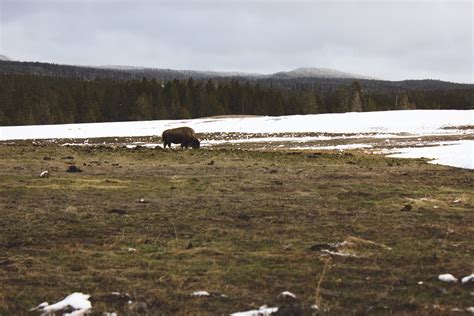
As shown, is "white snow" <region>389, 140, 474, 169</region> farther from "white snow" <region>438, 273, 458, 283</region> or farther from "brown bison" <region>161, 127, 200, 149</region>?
"white snow" <region>438, 273, 458, 283</region>

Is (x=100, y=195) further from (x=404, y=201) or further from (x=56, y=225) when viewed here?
(x=404, y=201)

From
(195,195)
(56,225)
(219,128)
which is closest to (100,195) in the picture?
(195,195)

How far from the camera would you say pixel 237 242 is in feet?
29.6

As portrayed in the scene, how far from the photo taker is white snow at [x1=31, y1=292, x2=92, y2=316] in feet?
19.6

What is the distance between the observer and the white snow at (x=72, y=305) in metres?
5.97

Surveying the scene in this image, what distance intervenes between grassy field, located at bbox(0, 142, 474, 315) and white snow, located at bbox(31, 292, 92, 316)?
13 centimetres

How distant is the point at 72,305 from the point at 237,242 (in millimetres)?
3454

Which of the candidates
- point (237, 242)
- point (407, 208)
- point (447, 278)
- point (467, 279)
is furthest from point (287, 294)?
point (407, 208)

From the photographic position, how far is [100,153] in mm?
28781

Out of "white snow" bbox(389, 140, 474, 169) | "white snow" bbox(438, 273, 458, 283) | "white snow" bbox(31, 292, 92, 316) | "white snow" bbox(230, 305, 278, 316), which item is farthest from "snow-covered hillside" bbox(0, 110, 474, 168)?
"white snow" bbox(31, 292, 92, 316)

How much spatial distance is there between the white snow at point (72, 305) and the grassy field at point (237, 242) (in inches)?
5.1

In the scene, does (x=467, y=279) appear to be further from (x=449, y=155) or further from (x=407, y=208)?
(x=449, y=155)

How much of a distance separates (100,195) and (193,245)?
595cm

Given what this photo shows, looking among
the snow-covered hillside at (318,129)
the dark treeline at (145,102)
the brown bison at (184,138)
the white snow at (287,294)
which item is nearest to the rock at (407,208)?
the white snow at (287,294)
